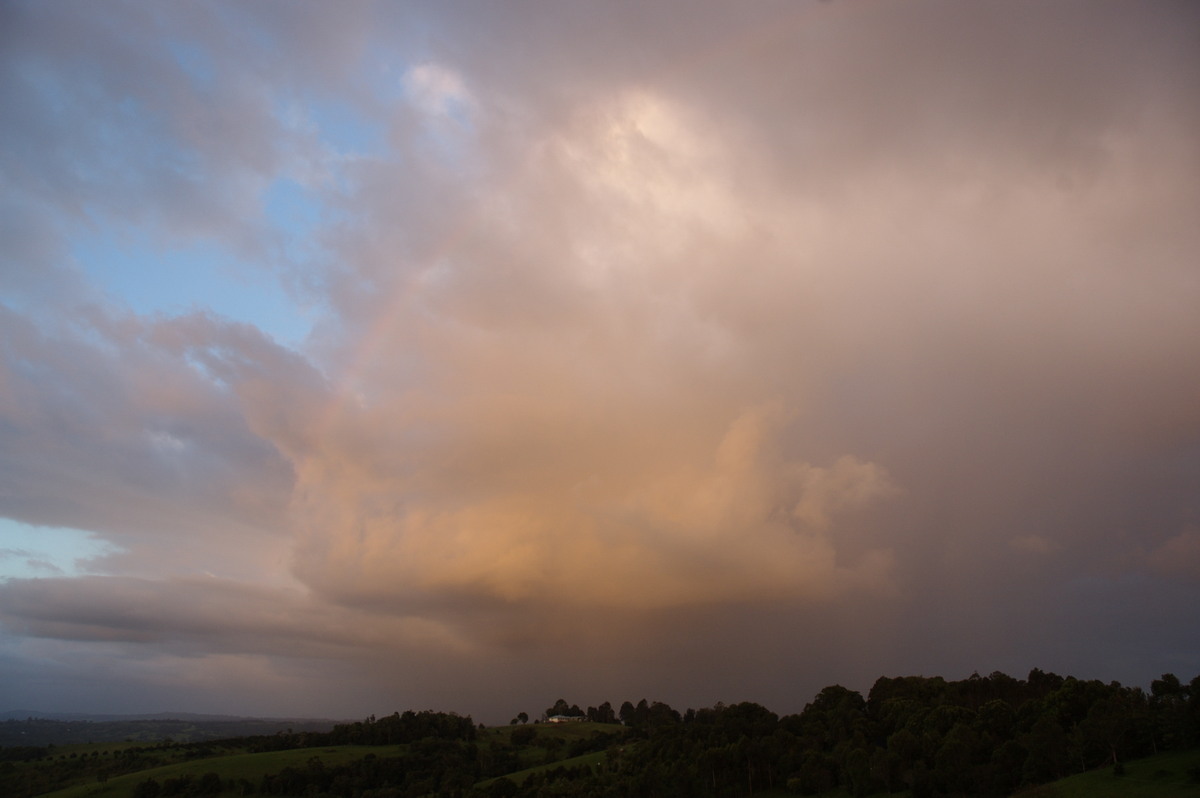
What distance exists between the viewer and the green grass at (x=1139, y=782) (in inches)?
2975

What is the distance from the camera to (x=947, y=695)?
143375 millimetres

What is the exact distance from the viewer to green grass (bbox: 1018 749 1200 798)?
7556 cm

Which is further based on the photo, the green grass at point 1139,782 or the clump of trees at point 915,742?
the clump of trees at point 915,742

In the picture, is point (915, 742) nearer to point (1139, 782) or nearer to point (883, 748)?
point (883, 748)

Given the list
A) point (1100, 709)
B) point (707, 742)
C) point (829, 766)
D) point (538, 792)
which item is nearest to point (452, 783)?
point (538, 792)

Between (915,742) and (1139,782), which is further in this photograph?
(915,742)

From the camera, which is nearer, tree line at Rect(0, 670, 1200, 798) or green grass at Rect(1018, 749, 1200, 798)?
green grass at Rect(1018, 749, 1200, 798)

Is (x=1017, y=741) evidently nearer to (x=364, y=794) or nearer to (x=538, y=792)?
(x=538, y=792)

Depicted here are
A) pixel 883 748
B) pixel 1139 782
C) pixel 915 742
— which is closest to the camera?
pixel 1139 782

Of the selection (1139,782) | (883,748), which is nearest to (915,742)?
(883,748)

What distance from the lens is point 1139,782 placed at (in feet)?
267

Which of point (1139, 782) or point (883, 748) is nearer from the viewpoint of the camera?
point (1139, 782)

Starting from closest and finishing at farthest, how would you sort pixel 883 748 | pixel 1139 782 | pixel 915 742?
pixel 1139 782
pixel 915 742
pixel 883 748

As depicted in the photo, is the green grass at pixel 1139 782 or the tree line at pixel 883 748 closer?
the green grass at pixel 1139 782
